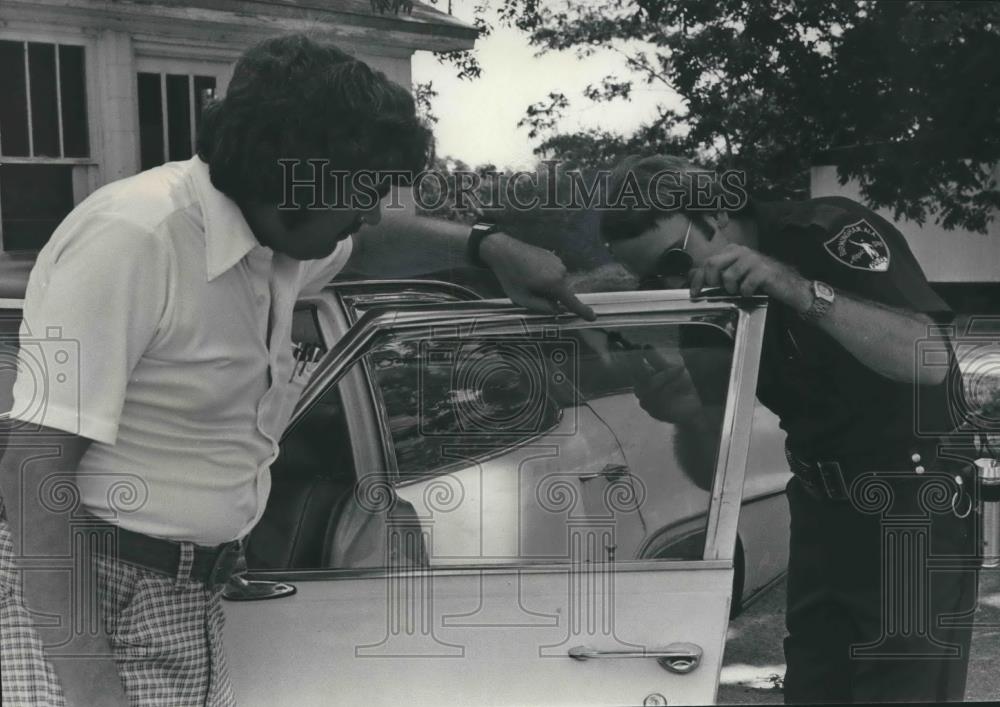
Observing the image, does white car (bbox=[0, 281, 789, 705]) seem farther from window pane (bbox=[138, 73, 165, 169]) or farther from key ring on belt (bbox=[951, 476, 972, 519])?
key ring on belt (bbox=[951, 476, 972, 519])

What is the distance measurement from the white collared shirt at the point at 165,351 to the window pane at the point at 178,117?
188 mm

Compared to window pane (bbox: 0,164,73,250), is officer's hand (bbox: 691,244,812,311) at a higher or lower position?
lower

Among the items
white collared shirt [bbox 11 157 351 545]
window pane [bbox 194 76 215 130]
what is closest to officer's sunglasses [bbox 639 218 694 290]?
white collared shirt [bbox 11 157 351 545]

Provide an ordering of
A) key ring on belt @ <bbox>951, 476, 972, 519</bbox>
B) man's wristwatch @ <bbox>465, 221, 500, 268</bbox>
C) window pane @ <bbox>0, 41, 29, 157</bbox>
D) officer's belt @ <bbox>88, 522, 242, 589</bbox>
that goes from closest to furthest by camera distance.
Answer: officer's belt @ <bbox>88, 522, 242, 589</bbox> → window pane @ <bbox>0, 41, 29, 157</bbox> → man's wristwatch @ <bbox>465, 221, 500, 268</bbox> → key ring on belt @ <bbox>951, 476, 972, 519</bbox>

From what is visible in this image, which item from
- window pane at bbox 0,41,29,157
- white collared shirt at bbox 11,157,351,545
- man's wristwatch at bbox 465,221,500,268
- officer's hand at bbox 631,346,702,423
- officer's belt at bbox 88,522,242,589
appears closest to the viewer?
white collared shirt at bbox 11,157,351,545

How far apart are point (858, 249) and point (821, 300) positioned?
0.13m

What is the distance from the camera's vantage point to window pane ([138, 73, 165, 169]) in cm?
181

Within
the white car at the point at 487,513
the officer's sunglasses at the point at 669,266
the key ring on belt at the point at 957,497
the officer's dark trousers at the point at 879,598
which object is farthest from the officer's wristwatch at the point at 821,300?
the key ring on belt at the point at 957,497

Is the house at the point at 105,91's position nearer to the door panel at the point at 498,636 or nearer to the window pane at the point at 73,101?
the window pane at the point at 73,101

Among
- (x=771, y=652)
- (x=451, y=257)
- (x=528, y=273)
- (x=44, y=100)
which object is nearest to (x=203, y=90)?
(x=44, y=100)

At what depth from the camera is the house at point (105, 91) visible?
5.83 feet

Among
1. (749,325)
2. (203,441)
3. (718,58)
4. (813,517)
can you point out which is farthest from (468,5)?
(813,517)

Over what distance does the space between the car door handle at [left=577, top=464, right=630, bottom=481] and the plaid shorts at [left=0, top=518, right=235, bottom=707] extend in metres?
0.73

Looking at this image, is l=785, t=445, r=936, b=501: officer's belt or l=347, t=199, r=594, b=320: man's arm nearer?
l=347, t=199, r=594, b=320: man's arm
